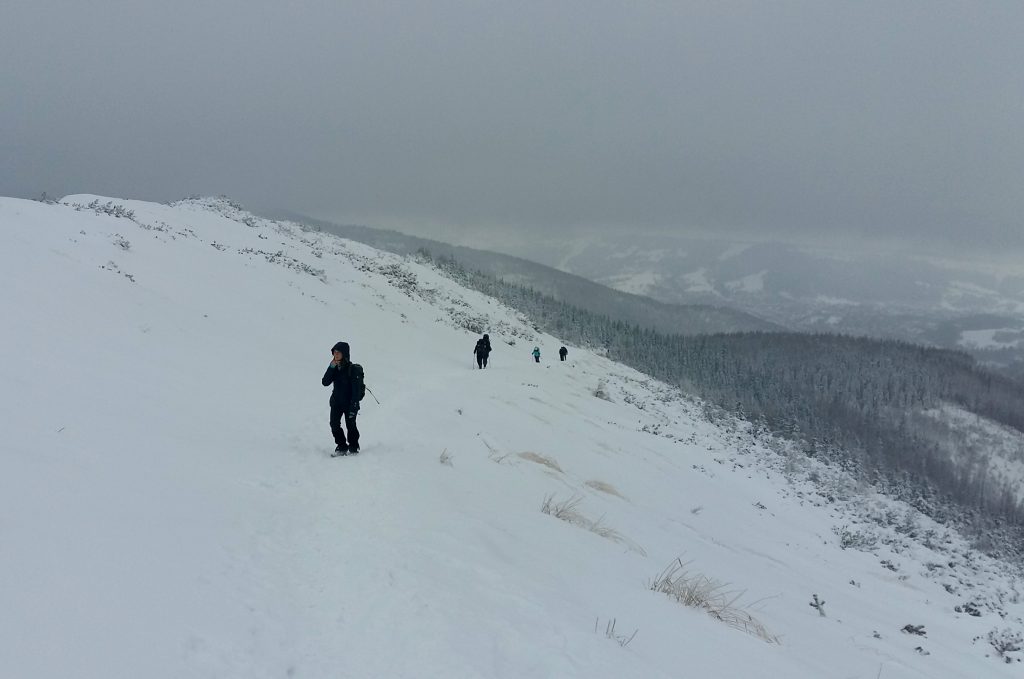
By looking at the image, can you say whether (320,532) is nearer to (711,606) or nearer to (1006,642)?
(711,606)

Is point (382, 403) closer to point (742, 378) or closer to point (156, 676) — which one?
point (156, 676)

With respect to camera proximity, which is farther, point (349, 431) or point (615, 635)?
point (349, 431)

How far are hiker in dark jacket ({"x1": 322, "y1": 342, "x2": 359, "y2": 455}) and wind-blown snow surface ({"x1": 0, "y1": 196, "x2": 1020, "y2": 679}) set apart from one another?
1.22 feet

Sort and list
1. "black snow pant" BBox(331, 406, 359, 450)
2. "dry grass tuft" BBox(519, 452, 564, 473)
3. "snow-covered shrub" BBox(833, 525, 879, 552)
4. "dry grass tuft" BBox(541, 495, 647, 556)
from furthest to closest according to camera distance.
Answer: "snow-covered shrub" BBox(833, 525, 879, 552)
"dry grass tuft" BBox(519, 452, 564, 473)
"black snow pant" BBox(331, 406, 359, 450)
"dry grass tuft" BBox(541, 495, 647, 556)

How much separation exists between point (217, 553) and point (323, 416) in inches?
291

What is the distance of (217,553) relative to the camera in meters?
3.94

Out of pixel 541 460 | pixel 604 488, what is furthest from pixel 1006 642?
pixel 541 460

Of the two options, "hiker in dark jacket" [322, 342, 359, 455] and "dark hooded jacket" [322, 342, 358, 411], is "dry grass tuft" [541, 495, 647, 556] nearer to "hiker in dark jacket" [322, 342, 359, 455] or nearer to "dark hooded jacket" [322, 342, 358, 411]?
"hiker in dark jacket" [322, 342, 359, 455]

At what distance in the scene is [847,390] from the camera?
371 ft

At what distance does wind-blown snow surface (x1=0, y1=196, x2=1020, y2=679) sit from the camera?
3.02 metres

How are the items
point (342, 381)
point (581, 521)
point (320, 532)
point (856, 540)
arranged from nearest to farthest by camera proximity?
point (320, 532)
point (581, 521)
point (342, 381)
point (856, 540)

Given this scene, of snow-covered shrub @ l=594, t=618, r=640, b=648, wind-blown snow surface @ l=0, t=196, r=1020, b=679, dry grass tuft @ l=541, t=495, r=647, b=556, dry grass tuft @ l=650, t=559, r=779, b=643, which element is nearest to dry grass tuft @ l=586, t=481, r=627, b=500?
wind-blown snow surface @ l=0, t=196, r=1020, b=679

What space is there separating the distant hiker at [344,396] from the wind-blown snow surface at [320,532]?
0.39 m

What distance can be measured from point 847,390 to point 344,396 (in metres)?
129
